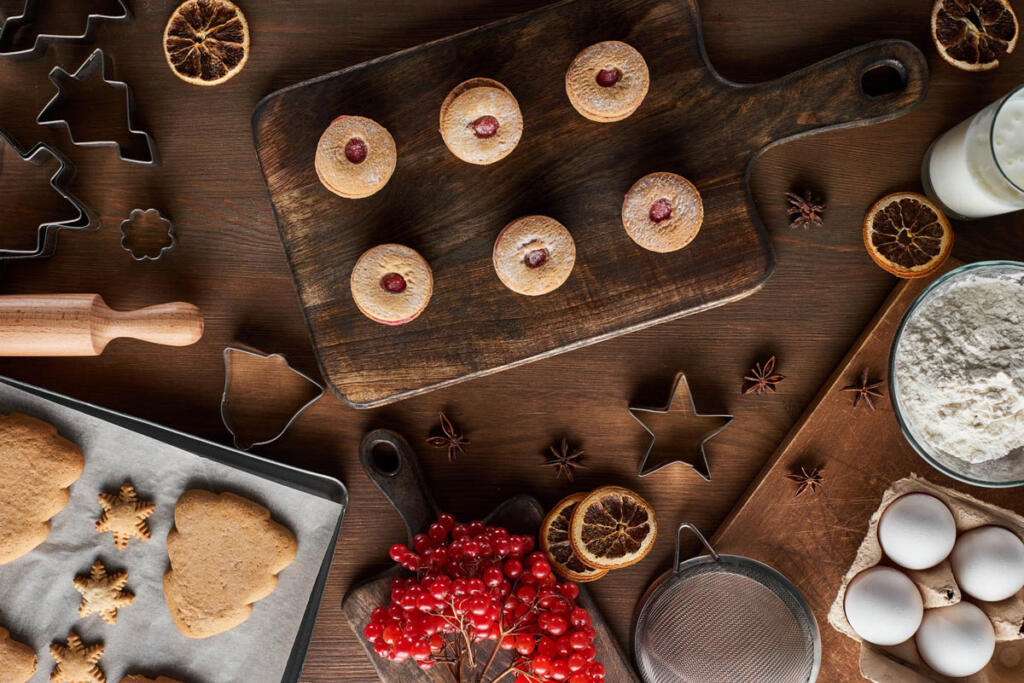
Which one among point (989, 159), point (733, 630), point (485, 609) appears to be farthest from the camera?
point (733, 630)

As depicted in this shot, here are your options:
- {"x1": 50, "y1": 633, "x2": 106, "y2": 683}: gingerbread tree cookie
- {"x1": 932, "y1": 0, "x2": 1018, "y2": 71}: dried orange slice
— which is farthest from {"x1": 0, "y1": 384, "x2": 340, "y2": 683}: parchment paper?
{"x1": 932, "y1": 0, "x2": 1018, "y2": 71}: dried orange slice

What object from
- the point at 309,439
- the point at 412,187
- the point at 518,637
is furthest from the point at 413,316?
the point at 518,637

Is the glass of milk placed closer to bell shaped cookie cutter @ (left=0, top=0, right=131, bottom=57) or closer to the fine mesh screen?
the fine mesh screen

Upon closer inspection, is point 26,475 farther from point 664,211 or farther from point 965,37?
point 965,37

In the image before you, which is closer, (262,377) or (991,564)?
(991,564)

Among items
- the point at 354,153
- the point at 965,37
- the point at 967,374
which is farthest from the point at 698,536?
the point at 965,37
